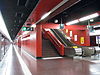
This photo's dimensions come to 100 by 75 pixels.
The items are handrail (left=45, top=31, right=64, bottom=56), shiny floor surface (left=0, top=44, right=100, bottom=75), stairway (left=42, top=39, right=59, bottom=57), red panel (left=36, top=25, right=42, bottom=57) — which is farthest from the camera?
handrail (left=45, top=31, right=64, bottom=56)

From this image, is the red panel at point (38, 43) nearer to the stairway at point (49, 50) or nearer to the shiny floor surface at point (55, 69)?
the stairway at point (49, 50)

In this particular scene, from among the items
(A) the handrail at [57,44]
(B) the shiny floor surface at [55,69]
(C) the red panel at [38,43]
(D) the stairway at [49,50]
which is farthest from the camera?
(A) the handrail at [57,44]

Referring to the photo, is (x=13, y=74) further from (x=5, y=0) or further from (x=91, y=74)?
(x=5, y=0)

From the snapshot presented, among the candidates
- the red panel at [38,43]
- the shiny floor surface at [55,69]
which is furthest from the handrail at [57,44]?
the shiny floor surface at [55,69]

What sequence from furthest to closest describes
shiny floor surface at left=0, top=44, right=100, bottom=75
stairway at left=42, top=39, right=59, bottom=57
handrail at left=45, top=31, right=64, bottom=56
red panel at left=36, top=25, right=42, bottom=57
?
handrail at left=45, top=31, right=64, bottom=56 → stairway at left=42, top=39, right=59, bottom=57 → red panel at left=36, top=25, right=42, bottom=57 → shiny floor surface at left=0, top=44, right=100, bottom=75

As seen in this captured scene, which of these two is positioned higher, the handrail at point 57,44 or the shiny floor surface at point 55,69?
the handrail at point 57,44

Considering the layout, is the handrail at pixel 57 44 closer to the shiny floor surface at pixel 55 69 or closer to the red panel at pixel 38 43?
the red panel at pixel 38 43

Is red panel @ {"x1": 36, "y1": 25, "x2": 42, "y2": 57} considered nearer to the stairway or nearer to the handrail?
the stairway

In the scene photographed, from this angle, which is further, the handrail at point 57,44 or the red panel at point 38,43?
the handrail at point 57,44

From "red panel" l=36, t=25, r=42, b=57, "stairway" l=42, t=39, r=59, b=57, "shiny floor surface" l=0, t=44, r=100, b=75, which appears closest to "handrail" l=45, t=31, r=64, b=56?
"stairway" l=42, t=39, r=59, b=57

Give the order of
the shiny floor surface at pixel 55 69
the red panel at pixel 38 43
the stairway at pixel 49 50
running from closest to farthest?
the shiny floor surface at pixel 55 69, the red panel at pixel 38 43, the stairway at pixel 49 50

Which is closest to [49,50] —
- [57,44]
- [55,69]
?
[57,44]

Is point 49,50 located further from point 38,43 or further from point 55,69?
point 55,69

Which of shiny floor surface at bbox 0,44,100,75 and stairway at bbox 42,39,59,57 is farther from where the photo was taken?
stairway at bbox 42,39,59,57
